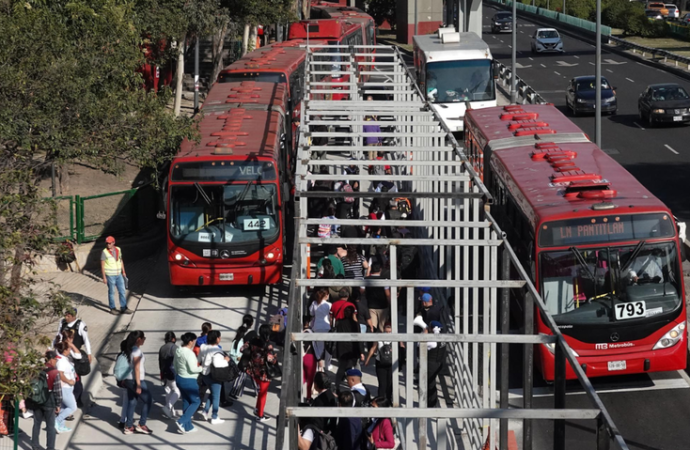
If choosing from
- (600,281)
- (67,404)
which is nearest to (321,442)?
(67,404)

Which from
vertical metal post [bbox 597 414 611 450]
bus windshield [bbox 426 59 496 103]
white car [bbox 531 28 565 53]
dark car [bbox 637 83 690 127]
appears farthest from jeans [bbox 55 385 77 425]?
white car [bbox 531 28 565 53]

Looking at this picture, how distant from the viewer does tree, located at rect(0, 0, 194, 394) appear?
41.1ft

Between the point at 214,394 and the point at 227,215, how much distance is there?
6111mm

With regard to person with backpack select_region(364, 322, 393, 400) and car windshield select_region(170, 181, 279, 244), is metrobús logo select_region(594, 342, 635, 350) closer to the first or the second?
person with backpack select_region(364, 322, 393, 400)

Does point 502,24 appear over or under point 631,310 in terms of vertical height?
under

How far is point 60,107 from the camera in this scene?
1678 centimetres

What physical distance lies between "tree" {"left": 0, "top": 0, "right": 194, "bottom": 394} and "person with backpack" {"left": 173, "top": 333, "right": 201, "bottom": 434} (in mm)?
1732

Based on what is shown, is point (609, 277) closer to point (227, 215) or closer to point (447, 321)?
point (447, 321)

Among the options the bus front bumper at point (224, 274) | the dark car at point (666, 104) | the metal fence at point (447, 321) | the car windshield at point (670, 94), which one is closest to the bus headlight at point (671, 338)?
the metal fence at point (447, 321)

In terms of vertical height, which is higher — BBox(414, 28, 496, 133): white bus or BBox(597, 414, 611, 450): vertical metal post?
BBox(597, 414, 611, 450): vertical metal post

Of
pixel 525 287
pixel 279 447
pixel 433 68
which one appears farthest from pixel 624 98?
pixel 279 447

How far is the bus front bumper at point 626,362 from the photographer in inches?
555

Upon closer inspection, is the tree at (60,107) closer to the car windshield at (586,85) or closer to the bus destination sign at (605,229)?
the bus destination sign at (605,229)

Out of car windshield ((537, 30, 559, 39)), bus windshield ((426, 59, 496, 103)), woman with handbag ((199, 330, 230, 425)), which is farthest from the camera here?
car windshield ((537, 30, 559, 39))
